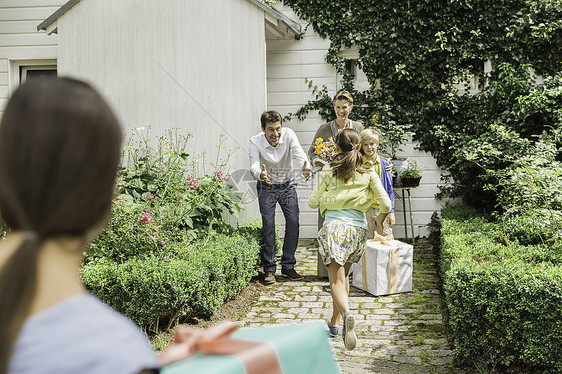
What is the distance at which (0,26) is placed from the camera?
1015cm

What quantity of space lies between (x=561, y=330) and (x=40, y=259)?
12.9 feet

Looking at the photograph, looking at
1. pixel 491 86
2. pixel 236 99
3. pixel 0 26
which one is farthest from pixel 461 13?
pixel 0 26

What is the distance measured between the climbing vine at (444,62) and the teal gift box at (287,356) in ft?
25.8

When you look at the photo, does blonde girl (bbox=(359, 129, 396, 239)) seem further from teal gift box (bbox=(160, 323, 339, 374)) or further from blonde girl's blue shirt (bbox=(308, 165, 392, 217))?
teal gift box (bbox=(160, 323, 339, 374))

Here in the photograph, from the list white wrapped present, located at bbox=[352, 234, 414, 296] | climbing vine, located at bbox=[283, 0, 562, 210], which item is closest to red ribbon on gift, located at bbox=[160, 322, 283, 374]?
white wrapped present, located at bbox=[352, 234, 414, 296]

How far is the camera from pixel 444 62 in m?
9.41

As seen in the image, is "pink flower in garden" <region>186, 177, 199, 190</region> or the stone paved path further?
"pink flower in garden" <region>186, 177, 199, 190</region>

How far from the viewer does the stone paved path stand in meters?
4.61

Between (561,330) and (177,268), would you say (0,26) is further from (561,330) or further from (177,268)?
(561,330)

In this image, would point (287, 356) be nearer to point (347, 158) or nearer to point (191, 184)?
point (347, 158)

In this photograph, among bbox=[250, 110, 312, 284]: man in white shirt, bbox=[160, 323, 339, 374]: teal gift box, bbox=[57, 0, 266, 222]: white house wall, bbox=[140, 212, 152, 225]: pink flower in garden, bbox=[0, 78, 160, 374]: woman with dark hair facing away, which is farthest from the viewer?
bbox=[57, 0, 266, 222]: white house wall

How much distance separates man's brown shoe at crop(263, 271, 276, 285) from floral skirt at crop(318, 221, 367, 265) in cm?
219

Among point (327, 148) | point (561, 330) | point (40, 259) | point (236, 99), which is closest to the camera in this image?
point (40, 259)

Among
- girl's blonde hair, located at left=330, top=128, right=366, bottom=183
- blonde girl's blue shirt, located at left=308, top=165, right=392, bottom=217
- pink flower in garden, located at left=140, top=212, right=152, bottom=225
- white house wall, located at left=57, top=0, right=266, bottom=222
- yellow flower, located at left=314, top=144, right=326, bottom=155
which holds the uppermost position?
white house wall, located at left=57, top=0, right=266, bottom=222
